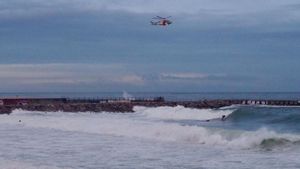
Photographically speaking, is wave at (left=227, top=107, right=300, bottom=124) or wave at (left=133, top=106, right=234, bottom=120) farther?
wave at (left=133, top=106, right=234, bottom=120)

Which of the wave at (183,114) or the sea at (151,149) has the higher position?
the wave at (183,114)

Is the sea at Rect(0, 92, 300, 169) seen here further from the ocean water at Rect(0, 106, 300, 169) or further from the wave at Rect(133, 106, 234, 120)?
the wave at Rect(133, 106, 234, 120)

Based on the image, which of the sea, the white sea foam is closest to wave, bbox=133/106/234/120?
the white sea foam

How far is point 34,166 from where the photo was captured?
19406 mm

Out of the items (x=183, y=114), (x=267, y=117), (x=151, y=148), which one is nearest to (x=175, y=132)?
(x=151, y=148)

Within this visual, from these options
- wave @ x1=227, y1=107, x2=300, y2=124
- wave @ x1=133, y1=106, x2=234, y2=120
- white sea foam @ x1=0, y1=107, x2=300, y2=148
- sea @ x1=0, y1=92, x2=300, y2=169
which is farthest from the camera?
wave @ x1=133, y1=106, x2=234, y2=120

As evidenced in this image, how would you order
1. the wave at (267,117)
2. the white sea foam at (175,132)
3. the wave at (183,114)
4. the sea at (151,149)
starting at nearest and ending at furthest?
the sea at (151,149) < the white sea foam at (175,132) < the wave at (267,117) < the wave at (183,114)

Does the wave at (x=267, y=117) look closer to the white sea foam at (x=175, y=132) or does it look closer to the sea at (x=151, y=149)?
the sea at (x=151, y=149)

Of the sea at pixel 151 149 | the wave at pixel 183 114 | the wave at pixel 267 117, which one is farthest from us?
the wave at pixel 183 114

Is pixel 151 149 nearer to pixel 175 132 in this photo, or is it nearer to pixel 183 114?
pixel 175 132

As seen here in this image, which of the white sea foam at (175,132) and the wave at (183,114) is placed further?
the wave at (183,114)

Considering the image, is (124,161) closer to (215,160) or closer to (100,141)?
(215,160)

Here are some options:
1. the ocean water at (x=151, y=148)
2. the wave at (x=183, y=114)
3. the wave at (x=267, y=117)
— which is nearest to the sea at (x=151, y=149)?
the ocean water at (x=151, y=148)

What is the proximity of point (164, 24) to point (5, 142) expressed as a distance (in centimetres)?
1218
